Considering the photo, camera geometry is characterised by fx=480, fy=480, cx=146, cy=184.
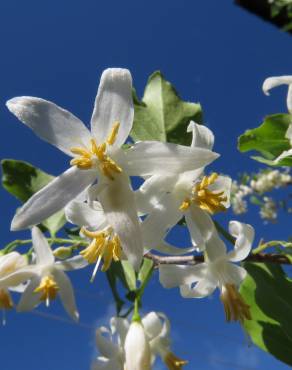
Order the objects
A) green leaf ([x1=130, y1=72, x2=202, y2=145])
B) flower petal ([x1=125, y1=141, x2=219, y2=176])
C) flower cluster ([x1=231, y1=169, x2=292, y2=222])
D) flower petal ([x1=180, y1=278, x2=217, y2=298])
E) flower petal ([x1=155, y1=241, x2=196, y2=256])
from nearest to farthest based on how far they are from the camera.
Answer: flower petal ([x1=125, y1=141, x2=219, y2=176])
flower petal ([x1=155, y1=241, x2=196, y2=256])
flower petal ([x1=180, y1=278, x2=217, y2=298])
green leaf ([x1=130, y1=72, x2=202, y2=145])
flower cluster ([x1=231, y1=169, x2=292, y2=222])

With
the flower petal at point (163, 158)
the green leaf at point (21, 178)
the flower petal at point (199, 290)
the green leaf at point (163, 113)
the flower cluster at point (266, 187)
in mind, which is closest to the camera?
the flower petal at point (163, 158)

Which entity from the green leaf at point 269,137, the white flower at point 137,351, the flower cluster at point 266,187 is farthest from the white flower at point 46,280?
the flower cluster at point 266,187

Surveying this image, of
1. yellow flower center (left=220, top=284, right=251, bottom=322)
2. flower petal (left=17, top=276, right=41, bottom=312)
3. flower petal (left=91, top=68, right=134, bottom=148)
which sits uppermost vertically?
flower petal (left=91, top=68, right=134, bottom=148)

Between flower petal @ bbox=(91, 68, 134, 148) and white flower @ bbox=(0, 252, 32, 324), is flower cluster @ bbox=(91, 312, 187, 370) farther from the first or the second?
flower petal @ bbox=(91, 68, 134, 148)

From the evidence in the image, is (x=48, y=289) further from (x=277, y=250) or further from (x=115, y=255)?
(x=277, y=250)

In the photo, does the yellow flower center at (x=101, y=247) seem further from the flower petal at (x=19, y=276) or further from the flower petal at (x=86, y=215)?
the flower petal at (x=19, y=276)

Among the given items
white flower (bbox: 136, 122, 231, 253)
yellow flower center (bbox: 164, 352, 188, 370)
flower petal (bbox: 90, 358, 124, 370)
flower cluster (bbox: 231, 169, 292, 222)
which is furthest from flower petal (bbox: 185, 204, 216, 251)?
flower cluster (bbox: 231, 169, 292, 222)

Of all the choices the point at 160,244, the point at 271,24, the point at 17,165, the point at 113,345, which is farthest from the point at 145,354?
the point at 271,24
